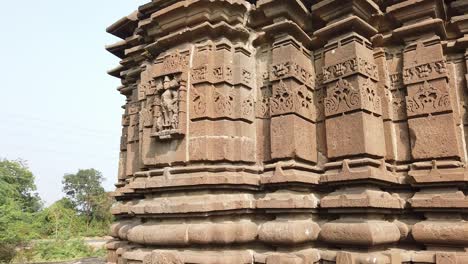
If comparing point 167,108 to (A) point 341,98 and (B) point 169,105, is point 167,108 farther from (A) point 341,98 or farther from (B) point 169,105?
(A) point 341,98

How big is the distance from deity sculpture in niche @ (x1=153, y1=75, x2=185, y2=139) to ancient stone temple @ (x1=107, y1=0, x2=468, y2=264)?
21mm

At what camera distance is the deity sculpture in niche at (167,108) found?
15.8 feet

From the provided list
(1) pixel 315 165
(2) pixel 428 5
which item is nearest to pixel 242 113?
(1) pixel 315 165

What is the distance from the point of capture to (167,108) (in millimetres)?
4934

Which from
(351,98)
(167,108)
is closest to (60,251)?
(167,108)

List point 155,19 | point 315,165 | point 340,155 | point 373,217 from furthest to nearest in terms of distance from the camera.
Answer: point 155,19, point 315,165, point 340,155, point 373,217

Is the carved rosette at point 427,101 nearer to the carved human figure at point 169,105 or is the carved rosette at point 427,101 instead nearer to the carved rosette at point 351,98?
the carved rosette at point 351,98

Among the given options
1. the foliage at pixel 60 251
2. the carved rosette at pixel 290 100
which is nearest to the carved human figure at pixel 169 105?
the carved rosette at pixel 290 100

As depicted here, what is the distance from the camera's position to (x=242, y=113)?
4.91m

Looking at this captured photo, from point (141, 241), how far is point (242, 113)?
222cm

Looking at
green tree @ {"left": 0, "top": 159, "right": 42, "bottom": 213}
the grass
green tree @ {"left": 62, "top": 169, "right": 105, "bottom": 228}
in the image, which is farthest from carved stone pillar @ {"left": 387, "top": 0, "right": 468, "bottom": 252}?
green tree @ {"left": 62, "top": 169, "right": 105, "bottom": 228}

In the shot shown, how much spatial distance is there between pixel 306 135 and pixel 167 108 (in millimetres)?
1966

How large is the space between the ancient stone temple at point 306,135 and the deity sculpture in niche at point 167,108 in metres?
0.02

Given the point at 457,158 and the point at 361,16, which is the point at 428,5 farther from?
the point at 457,158
